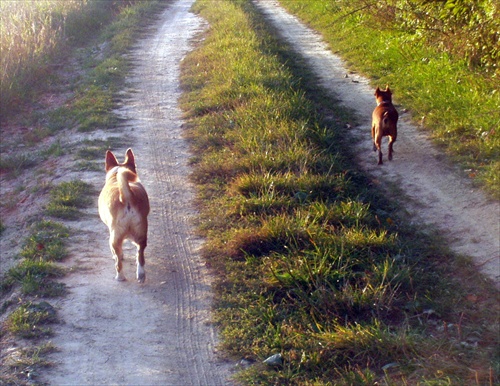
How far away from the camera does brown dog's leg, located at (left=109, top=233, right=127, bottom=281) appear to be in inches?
198

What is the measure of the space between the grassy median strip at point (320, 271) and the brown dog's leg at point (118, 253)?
0.77 meters

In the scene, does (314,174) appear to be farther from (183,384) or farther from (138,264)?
(183,384)

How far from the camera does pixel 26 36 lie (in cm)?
1323

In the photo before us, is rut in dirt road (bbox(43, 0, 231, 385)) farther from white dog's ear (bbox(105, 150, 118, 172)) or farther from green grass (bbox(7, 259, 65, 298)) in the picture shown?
white dog's ear (bbox(105, 150, 118, 172))

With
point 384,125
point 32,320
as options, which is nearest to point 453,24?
point 384,125

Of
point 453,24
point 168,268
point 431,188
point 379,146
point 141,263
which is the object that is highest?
point 453,24

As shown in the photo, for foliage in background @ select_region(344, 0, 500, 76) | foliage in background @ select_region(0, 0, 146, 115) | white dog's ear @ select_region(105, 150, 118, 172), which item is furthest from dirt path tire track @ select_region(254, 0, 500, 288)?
foliage in background @ select_region(0, 0, 146, 115)

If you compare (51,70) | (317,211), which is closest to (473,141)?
(317,211)

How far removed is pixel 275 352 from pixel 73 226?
116 inches

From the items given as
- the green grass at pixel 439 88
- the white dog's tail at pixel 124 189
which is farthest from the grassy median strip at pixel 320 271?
the green grass at pixel 439 88

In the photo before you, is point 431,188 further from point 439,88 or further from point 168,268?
point 439,88

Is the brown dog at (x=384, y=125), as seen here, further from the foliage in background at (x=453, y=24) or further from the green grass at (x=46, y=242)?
the green grass at (x=46, y=242)

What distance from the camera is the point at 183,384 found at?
4.00 metres

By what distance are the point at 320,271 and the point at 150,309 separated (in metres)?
1.32
